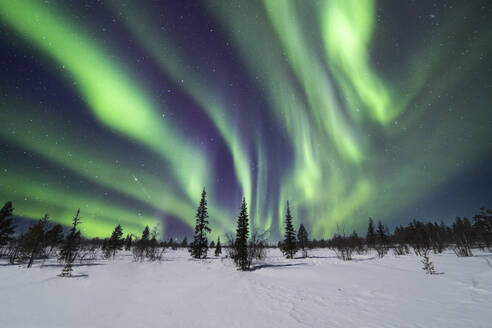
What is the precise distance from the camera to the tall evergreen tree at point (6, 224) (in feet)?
111

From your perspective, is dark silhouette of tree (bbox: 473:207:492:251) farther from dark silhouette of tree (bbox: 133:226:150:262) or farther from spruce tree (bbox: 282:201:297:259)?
dark silhouette of tree (bbox: 133:226:150:262)

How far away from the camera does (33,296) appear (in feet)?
25.4

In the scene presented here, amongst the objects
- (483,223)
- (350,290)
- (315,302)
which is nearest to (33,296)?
(315,302)

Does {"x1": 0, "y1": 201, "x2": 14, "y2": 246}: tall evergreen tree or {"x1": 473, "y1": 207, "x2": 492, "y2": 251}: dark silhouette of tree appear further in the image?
{"x1": 0, "y1": 201, "x2": 14, "y2": 246}: tall evergreen tree

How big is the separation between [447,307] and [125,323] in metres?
8.54

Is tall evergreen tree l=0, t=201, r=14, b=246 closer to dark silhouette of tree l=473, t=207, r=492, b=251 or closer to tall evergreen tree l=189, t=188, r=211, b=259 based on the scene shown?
tall evergreen tree l=189, t=188, r=211, b=259

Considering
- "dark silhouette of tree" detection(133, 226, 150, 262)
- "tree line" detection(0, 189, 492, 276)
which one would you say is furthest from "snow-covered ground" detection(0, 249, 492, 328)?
"dark silhouette of tree" detection(133, 226, 150, 262)

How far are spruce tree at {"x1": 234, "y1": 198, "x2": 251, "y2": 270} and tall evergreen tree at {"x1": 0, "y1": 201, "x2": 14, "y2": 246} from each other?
42.4 meters

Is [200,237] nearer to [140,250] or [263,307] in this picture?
[140,250]

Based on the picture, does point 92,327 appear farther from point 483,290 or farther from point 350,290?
point 483,290

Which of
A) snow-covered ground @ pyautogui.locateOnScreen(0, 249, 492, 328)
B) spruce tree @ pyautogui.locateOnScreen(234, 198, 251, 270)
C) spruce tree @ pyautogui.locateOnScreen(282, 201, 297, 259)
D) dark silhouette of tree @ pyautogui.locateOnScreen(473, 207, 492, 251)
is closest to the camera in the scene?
snow-covered ground @ pyautogui.locateOnScreen(0, 249, 492, 328)

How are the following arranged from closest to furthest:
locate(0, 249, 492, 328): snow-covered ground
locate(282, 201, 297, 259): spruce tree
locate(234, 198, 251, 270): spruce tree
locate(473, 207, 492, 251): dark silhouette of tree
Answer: locate(0, 249, 492, 328): snow-covered ground, locate(234, 198, 251, 270): spruce tree, locate(473, 207, 492, 251): dark silhouette of tree, locate(282, 201, 297, 259): spruce tree

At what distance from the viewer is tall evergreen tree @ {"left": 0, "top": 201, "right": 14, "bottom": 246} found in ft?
111

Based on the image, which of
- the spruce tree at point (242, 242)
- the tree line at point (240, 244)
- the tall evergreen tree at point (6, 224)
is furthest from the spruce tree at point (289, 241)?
the tall evergreen tree at point (6, 224)
